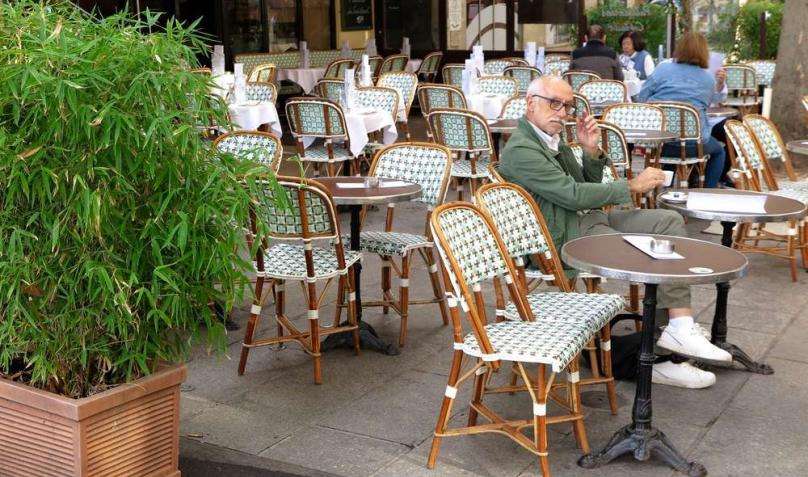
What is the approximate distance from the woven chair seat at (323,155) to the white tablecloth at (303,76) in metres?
5.19

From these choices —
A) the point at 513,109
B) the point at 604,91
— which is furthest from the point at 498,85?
the point at 513,109

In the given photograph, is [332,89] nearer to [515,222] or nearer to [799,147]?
[799,147]

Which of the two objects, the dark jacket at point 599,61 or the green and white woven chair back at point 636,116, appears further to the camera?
the dark jacket at point 599,61

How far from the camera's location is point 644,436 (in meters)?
3.71

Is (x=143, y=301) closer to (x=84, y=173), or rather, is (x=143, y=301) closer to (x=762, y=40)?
(x=84, y=173)

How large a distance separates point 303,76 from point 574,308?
399 inches

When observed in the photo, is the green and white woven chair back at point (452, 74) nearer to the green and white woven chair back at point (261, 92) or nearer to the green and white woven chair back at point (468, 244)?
the green and white woven chair back at point (261, 92)

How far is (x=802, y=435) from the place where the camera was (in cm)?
396

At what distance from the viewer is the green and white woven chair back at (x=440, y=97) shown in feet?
30.2

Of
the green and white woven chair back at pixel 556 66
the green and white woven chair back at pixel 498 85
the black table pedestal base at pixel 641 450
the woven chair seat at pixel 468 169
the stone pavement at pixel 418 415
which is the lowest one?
the stone pavement at pixel 418 415

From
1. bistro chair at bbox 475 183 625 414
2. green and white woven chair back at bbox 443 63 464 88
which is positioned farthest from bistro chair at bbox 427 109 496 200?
green and white woven chair back at bbox 443 63 464 88

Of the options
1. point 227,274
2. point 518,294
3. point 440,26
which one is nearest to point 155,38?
point 227,274

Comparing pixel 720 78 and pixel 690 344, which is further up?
pixel 720 78

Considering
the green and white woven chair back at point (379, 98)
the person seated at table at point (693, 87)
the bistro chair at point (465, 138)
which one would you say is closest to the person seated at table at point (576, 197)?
the bistro chair at point (465, 138)
